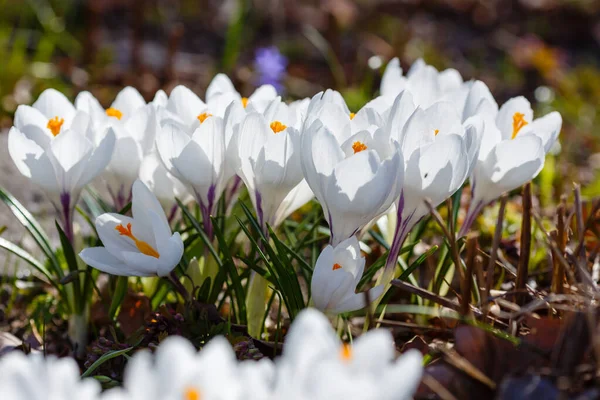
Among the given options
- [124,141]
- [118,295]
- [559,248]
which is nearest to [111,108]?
[124,141]

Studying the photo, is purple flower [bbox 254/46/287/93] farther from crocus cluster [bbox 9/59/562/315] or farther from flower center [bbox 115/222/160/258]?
flower center [bbox 115/222/160/258]

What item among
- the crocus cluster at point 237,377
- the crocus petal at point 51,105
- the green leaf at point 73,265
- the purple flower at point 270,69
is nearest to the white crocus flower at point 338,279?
the crocus cluster at point 237,377

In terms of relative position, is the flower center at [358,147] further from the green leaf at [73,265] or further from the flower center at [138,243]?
the green leaf at [73,265]

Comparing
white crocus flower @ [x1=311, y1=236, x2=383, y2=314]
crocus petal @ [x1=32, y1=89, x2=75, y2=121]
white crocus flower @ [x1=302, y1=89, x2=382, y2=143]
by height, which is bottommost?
white crocus flower @ [x1=311, y1=236, x2=383, y2=314]

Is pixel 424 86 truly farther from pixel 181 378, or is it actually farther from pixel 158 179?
pixel 181 378

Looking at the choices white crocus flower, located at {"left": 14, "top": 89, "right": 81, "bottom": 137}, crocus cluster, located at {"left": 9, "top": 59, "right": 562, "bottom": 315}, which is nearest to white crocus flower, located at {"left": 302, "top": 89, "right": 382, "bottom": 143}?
crocus cluster, located at {"left": 9, "top": 59, "right": 562, "bottom": 315}

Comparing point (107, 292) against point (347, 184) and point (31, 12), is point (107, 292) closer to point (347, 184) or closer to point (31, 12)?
point (347, 184)

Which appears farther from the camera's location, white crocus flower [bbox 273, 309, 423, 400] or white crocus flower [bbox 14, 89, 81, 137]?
white crocus flower [bbox 14, 89, 81, 137]

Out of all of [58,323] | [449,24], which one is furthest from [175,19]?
[58,323]
